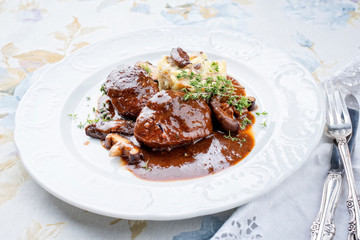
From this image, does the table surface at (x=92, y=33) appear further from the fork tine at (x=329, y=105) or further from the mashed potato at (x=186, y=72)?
the mashed potato at (x=186, y=72)

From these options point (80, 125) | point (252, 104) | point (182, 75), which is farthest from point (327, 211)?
point (80, 125)

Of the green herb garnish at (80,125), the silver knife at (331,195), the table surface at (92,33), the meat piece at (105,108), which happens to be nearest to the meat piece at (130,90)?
the meat piece at (105,108)

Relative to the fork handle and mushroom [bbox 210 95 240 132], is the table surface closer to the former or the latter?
the fork handle

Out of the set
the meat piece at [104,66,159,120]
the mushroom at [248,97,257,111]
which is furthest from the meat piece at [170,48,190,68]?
the mushroom at [248,97,257,111]

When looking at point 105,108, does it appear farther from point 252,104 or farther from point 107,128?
point 252,104

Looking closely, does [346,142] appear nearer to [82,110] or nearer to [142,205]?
[142,205]
